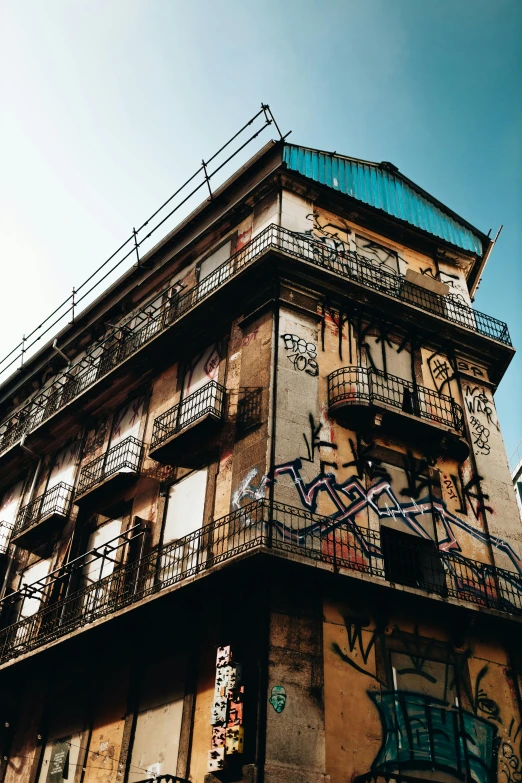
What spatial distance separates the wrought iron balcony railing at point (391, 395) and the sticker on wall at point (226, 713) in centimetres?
686

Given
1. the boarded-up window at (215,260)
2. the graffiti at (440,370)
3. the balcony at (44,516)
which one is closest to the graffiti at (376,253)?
the graffiti at (440,370)

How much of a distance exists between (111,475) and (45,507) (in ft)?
16.9

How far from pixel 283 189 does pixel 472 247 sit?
7447mm

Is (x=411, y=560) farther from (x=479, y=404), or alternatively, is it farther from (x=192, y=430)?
(x=192, y=430)

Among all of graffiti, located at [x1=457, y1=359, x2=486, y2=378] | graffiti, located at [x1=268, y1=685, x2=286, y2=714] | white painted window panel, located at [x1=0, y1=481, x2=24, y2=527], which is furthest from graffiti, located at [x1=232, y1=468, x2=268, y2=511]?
white painted window panel, located at [x1=0, y1=481, x2=24, y2=527]

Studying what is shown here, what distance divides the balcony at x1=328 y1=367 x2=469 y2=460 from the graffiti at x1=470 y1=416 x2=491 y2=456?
19.2 inches

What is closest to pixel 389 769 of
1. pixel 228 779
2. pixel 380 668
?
pixel 380 668

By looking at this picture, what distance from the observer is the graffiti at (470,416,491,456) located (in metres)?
21.0

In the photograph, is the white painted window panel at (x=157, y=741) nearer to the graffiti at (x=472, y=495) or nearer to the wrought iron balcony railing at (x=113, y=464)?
the wrought iron balcony railing at (x=113, y=464)

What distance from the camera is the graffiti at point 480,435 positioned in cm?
2100

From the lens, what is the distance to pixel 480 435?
69.9 feet

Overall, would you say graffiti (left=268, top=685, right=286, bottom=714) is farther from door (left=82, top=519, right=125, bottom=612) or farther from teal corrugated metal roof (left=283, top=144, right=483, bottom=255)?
teal corrugated metal roof (left=283, top=144, right=483, bottom=255)

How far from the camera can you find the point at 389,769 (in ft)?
48.1

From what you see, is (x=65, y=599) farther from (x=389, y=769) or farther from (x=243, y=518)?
(x=389, y=769)
